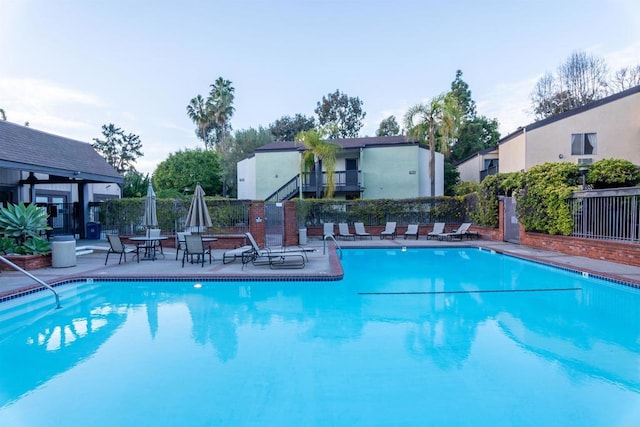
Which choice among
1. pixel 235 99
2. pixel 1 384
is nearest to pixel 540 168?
pixel 1 384

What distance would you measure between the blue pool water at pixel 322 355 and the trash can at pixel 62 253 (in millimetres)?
2103

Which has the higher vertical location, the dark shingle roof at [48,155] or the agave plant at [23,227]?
the dark shingle roof at [48,155]

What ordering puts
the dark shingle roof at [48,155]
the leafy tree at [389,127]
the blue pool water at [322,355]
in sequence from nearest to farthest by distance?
1. the blue pool water at [322,355]
2. the dark shingle roof at [48,155]
3. the leafy tree at [389,127]

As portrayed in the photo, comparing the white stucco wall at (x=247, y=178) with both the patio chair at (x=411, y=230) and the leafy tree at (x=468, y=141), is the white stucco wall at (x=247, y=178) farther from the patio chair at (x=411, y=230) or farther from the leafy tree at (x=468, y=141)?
the leafy tree at (x=468, y=141)

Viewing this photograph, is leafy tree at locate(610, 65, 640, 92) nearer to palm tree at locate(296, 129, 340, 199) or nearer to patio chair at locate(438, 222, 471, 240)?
patio chair at locate(438, 222, 471, 240)

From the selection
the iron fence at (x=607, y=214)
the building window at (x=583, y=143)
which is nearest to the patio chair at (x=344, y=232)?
the iron fence at (x=607, y=214)

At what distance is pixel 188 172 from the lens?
33.2m

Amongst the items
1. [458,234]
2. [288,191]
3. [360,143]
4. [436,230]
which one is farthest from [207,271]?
[360,143]

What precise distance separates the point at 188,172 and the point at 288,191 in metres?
12.6

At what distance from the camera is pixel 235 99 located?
4306cm

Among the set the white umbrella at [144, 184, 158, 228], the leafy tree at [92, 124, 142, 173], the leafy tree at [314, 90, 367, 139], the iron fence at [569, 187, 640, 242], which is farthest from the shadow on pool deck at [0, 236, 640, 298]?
the leafy tree at [92, 124, 142, 173]

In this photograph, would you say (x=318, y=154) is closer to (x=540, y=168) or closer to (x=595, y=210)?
(x=540, y=168)

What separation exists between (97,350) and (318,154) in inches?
Answer: 702

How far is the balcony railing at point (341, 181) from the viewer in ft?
80.7
